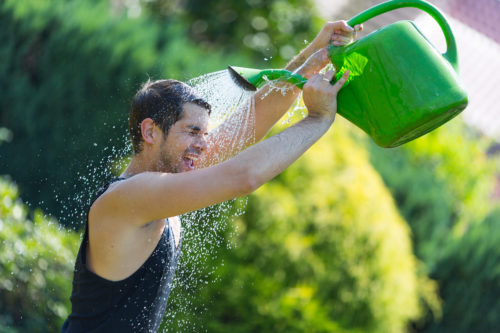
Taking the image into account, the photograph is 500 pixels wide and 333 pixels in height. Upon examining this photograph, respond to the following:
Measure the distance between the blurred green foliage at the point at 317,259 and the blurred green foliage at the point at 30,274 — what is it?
630mm

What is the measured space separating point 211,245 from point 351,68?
2.16 m

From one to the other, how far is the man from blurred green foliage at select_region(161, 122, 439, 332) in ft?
6.01

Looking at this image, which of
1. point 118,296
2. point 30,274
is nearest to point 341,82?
point 118,296

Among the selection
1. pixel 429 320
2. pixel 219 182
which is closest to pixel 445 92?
pixel 219 182

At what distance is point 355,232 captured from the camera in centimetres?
453

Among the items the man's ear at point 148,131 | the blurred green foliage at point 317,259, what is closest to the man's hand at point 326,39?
the man's ear at point 148,131

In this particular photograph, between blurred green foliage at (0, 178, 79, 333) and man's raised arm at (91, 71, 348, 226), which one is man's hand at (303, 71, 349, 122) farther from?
blurred green foliage at (0, 178, 79, 333)

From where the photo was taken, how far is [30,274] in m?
3.46

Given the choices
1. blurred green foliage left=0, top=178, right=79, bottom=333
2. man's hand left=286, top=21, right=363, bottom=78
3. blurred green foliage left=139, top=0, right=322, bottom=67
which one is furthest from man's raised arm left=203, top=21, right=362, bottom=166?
blurred green foliage left=139, top=0, right=322, bottom=67

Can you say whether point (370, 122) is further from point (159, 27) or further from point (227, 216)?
point (159, 27)

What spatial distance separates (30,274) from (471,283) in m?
4.49

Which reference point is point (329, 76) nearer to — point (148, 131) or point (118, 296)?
point (148, 131)

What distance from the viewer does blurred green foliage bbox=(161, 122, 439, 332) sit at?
4012 mm

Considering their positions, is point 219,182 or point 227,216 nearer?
point 219,182
